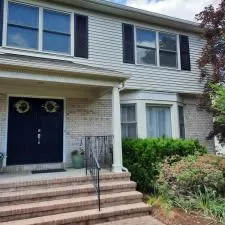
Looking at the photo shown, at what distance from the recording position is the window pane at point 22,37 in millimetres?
7812

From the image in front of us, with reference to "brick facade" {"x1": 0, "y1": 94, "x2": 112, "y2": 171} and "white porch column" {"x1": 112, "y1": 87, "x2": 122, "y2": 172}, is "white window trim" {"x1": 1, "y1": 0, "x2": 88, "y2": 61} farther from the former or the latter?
"white porch column" {"x1": 112, "y1": 87, "x2": 122, "y2": 172}

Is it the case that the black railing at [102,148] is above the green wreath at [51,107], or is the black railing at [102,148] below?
below

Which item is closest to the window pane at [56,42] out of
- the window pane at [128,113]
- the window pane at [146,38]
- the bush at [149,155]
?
the window pane at [146,38]

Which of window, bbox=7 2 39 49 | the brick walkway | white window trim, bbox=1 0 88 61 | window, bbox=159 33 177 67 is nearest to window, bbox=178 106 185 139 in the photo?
window, bbox=159 33 177 67

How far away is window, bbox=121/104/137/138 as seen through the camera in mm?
9242

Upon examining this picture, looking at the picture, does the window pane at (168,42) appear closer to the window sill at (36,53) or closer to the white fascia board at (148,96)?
the white fascia board at (148,96)

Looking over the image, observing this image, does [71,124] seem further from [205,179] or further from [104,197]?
[205,179]

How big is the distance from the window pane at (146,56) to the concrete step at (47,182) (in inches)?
193

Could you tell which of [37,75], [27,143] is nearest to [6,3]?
[37,75]

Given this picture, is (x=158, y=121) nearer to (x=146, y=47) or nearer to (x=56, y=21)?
(x=146, y=47)

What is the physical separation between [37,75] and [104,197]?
3485 millimetres

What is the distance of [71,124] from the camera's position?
838cm

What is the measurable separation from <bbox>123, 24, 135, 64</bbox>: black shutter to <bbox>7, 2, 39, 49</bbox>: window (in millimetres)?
3231

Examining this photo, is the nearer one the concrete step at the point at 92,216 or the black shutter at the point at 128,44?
the concrete step at the point at 92,216
